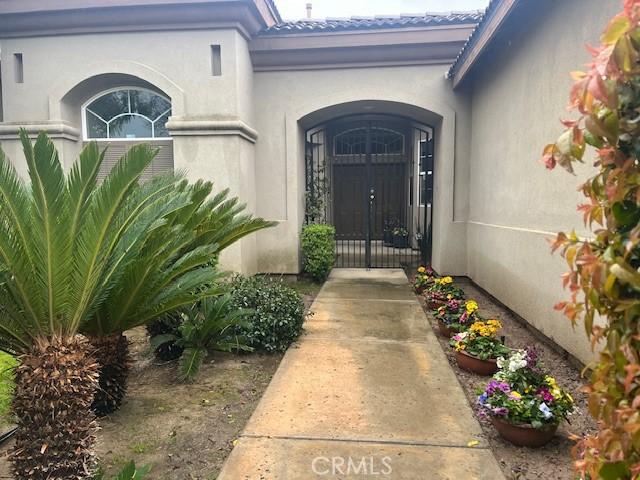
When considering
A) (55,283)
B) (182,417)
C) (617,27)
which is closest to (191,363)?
(182,417)

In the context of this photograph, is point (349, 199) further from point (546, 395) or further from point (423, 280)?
point (546, 395)

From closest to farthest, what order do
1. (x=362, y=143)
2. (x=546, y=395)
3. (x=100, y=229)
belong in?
(x=100, y=229)
(x=546, y=395)
(x=362, y=143)

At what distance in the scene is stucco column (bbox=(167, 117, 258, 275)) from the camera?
742 cm

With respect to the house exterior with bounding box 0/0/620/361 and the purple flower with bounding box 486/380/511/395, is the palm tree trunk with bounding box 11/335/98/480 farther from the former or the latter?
the house exterior with bounding box 0/0/620/361

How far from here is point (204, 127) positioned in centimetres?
740

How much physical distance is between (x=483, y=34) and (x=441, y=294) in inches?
145

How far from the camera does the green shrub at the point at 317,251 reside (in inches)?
335

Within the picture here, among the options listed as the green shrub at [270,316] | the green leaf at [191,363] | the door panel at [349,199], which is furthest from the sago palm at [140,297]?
the door panel at [349,199]

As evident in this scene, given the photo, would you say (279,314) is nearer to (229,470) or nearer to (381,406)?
(381,406)

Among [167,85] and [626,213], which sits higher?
[167,85]

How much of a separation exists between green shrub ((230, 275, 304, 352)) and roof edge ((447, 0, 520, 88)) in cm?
429

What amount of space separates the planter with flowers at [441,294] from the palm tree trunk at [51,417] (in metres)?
4.55

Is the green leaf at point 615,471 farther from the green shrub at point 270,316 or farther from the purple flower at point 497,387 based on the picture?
the green shrub at point 270,316

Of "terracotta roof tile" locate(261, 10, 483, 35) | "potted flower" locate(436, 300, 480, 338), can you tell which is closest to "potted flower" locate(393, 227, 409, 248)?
"terracotta roof tile" locate(261, 10, 483, 35)
